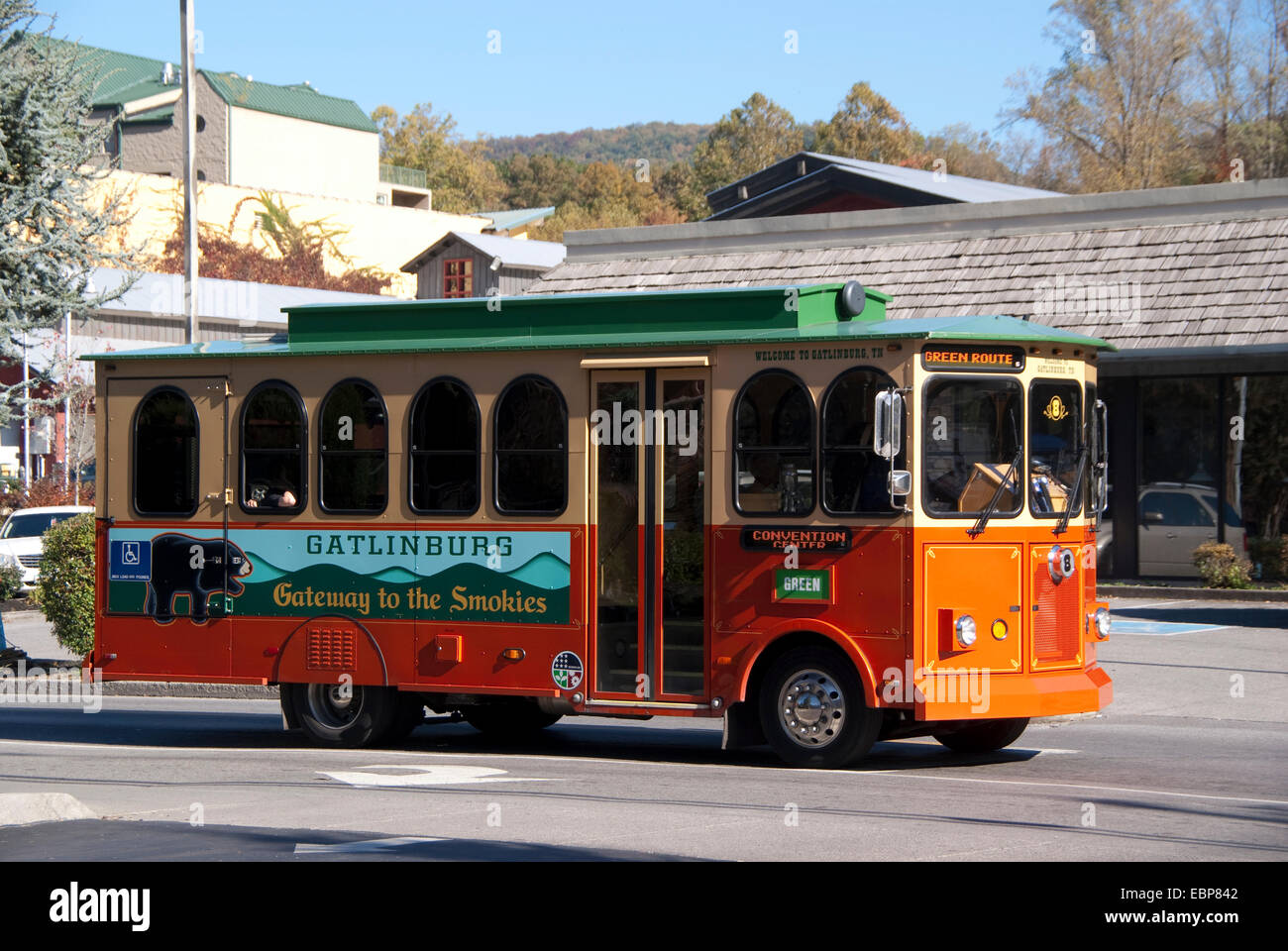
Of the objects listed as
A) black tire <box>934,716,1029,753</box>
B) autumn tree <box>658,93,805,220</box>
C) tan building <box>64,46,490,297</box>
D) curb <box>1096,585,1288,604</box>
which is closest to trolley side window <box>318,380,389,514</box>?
black tire <box>934,716,1029,753</box>

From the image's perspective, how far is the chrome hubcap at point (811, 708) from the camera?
440 inches

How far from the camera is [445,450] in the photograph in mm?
12469

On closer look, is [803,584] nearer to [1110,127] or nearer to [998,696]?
[998,696]

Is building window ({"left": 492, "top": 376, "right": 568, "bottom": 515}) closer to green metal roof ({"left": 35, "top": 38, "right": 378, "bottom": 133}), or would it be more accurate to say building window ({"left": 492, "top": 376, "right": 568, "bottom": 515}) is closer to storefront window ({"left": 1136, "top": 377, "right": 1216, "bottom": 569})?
storefront window ({"left": 1136, "top": 377, "right": 1216, "bottom": 569})

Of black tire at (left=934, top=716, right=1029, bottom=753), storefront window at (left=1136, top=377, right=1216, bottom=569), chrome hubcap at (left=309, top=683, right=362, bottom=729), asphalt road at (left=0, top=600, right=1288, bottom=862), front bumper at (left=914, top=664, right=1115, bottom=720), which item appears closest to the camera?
asphalt road at (left=0, top=600, right=1288, bottom=862)

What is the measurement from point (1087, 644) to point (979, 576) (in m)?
1.32

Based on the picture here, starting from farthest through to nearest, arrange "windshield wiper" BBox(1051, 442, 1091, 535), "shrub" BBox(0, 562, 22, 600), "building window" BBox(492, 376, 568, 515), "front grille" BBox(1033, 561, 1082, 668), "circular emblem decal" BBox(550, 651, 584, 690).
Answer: "shrub" BBox(0, 562, 22, 600)
"building window" BBox(492, 376, 568, 515)
"circular emblem decal" BBox(550, 651, 584, 690)
"windshield wiper" BBox(1051, 442, 1091, 535)
"front grille" BBox(1033, 561, 1082, 668)

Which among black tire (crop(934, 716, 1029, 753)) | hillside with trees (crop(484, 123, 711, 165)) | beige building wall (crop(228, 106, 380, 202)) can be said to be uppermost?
hillside with trees (crop(484, 123, 711, 165))

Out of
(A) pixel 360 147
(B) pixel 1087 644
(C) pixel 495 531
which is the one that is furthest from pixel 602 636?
(A) pixel 360 147

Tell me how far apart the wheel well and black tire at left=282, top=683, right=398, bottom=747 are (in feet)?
10.5

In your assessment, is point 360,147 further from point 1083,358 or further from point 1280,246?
point 1083,358

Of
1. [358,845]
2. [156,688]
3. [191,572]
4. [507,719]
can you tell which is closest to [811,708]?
[507,719]

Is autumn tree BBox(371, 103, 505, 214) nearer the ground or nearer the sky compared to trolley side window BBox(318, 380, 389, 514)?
nearer the sky

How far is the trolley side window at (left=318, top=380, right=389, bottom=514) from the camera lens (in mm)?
12695
